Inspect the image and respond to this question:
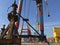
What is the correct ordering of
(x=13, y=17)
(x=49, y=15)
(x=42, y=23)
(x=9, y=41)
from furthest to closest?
(x=49, y=15)
(x=42, y=23)
(x=13, y=17)
(x=9, y=41)

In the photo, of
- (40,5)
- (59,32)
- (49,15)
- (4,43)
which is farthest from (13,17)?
(49,15)

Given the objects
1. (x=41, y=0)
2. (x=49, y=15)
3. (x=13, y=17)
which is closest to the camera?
(x=13, y=17)

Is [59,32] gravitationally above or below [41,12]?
below

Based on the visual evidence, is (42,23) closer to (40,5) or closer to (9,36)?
(40,5)

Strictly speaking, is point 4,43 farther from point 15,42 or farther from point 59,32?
point 59,32

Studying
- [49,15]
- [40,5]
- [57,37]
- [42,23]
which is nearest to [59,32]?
[57,37]

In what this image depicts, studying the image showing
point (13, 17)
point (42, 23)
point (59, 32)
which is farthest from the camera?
point (42, 23)

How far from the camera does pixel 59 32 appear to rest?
64.3 feet

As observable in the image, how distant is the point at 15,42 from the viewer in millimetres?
6879

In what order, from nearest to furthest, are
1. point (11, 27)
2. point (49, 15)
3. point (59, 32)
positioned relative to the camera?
point (11, 27) < point (59, 32) < point (49, 15)

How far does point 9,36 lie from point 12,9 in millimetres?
1974

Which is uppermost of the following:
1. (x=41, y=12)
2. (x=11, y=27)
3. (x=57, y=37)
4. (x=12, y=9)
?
(x=41, y=12)

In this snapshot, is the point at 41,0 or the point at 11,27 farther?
the point at 41,0

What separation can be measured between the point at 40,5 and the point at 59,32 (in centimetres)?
1040
